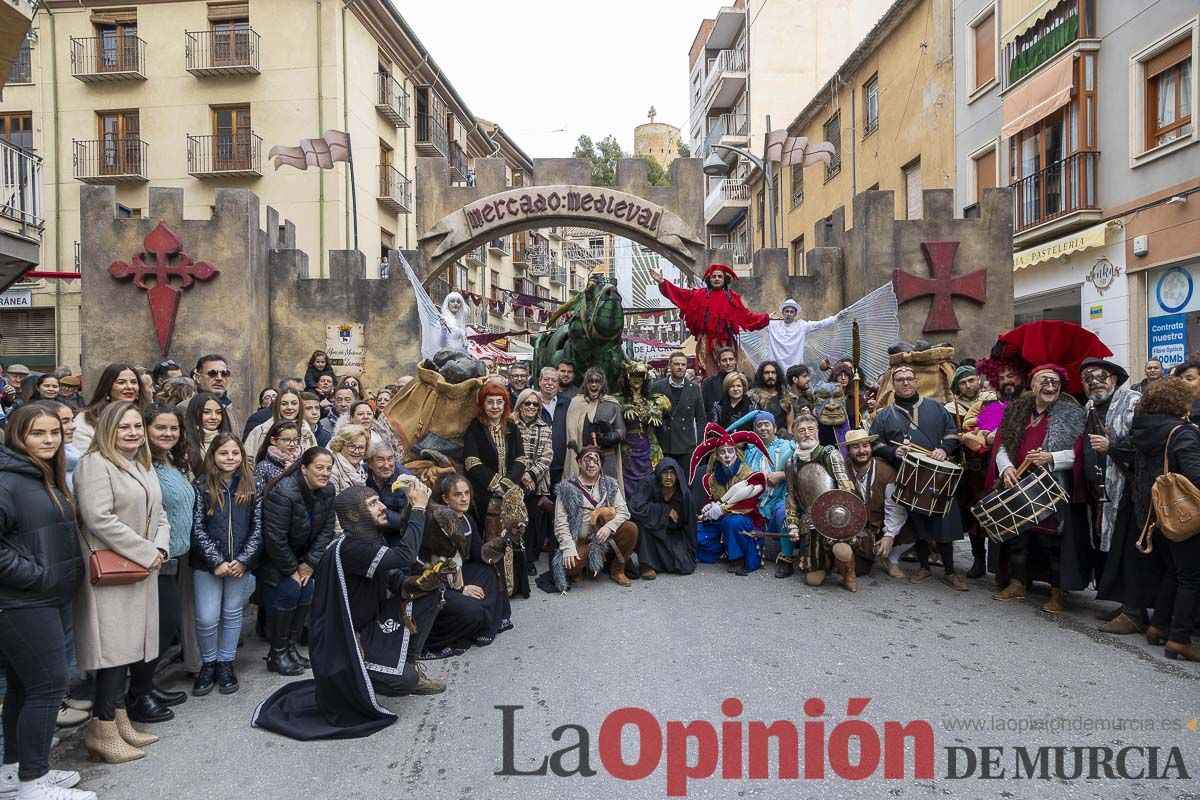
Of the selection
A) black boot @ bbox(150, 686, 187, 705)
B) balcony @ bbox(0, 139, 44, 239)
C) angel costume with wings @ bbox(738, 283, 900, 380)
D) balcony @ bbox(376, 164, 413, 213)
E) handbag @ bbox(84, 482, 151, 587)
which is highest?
balcony @ bbox(376, 164, 413, 213)

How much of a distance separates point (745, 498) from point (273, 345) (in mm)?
7911

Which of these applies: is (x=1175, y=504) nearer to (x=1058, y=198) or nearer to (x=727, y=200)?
(x=1058, y=198)

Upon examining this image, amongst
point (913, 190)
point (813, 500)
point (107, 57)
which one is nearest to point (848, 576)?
point (813, 500)

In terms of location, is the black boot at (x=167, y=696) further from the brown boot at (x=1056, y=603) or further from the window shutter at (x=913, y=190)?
the window shutter at (x=913, y=190)

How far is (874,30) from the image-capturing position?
65.5 feet

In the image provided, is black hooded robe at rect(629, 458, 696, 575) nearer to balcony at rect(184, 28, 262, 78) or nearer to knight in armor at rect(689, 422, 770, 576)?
knight in armor at rect(689, 422, 770, 576)

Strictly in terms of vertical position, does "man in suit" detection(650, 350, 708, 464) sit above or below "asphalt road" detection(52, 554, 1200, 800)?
above

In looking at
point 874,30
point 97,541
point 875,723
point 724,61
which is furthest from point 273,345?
point 724,61

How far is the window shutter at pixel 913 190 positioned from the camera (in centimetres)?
1981

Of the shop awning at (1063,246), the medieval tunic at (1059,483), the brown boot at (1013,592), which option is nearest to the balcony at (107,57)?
the shop awning at (1063,246)

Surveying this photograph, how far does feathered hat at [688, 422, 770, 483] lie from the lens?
723 cm

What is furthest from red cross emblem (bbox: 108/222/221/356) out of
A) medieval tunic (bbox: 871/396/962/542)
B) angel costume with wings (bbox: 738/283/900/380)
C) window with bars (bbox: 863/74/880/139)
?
window with bars (bbox: 863/74/880/139)

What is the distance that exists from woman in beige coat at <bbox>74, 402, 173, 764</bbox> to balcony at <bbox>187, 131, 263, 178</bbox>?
63.8 feet

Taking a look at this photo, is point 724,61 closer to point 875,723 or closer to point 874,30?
point 874,30
